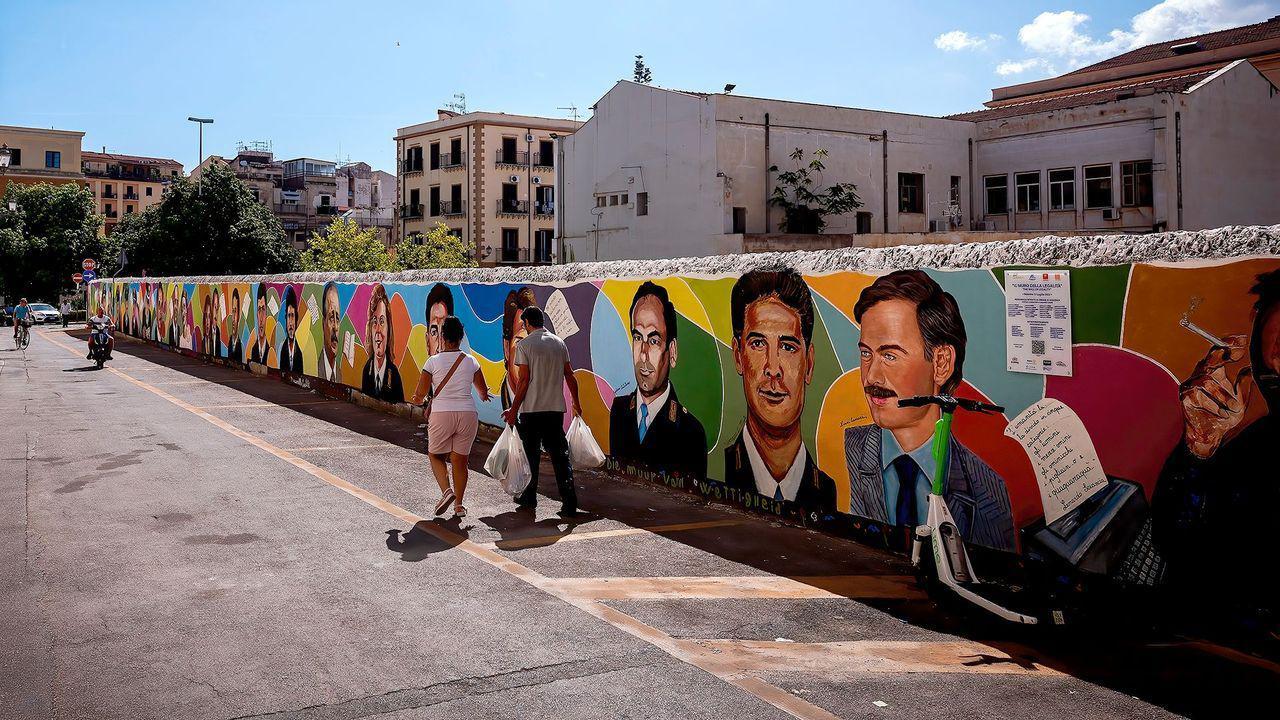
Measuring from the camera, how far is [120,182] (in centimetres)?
10850

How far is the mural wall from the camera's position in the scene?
5.53m

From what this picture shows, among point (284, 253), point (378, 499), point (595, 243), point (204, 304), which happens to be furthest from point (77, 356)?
point (284, 253)

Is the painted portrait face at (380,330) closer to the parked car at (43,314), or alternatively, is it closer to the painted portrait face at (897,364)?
the painted portrait face at (897,364)

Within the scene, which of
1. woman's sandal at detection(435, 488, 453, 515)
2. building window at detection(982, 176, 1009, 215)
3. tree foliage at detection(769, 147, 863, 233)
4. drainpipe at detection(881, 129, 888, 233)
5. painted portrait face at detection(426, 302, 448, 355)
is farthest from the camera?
building window at detection(982, 176, 1009, 215)

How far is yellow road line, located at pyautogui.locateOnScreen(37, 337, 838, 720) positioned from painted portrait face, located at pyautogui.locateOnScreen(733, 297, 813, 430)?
108 inches

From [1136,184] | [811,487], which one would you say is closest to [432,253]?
[1136,184]

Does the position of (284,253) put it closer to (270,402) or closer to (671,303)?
(270,402)

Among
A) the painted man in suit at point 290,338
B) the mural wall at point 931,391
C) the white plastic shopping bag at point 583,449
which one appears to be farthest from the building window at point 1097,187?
the white plastic shopping bag at point 583,449

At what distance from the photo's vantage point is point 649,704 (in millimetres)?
4855

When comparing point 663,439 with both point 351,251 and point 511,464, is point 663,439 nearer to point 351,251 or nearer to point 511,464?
point 511,464

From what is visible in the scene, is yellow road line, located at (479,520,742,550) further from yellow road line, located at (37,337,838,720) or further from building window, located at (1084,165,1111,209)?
building window, located at (1084,165,1111,209)

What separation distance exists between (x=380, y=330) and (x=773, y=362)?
10.1 metres

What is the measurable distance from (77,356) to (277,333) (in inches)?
469

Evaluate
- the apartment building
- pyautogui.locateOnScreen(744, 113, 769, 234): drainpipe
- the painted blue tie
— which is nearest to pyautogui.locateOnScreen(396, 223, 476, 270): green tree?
the apartment building
